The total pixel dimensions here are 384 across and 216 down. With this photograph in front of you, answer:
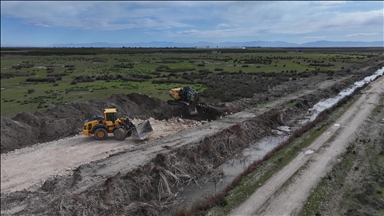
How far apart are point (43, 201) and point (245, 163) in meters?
11.5

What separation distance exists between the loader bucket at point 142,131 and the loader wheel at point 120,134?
2.41 feet

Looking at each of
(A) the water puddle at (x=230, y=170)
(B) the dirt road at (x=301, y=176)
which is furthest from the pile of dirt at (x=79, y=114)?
(B) the dirt road at (x=301, y=176)

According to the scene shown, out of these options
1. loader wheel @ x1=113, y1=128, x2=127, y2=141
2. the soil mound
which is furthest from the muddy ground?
loader wheel @ x1=113, y1=128, x2=127, y2=141

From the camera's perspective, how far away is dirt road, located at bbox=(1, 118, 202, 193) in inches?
674

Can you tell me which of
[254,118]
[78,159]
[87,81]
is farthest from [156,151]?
[87,81]

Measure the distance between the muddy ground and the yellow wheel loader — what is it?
4.00 feet

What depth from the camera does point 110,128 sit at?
74.4ft

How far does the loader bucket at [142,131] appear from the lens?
22.6 m

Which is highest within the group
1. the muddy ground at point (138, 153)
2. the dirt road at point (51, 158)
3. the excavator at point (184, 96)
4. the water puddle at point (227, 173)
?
the excavator at point (184, 96)

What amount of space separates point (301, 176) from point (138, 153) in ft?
31.8

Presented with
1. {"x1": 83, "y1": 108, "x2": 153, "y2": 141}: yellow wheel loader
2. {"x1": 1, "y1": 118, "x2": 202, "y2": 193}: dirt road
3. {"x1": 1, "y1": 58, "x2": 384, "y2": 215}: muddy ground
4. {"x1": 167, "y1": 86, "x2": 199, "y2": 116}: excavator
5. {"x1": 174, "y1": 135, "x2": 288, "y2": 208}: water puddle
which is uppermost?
{"x1": 167, "y1": 86, "x2": 199, "y2": 116}: excavator

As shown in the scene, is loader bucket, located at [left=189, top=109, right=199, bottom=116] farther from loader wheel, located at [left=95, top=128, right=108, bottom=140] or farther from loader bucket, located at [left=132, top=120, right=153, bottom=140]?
loader wheel, located at [left=95, top=128, right=108, bottom=140]

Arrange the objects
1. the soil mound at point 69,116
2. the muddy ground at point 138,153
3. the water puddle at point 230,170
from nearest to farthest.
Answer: the muddy ground at point 138,153 < the water puddle at point 230,170 < the soil mound at point 69,116

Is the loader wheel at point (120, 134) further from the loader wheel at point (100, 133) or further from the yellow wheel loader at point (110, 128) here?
the loader wheel at point (100, 133)
